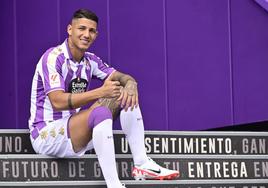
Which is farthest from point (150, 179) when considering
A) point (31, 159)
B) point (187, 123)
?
point (187, 123)

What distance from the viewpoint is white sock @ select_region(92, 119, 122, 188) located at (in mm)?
5715

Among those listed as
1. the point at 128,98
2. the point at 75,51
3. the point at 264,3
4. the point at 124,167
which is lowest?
the point at 124,167

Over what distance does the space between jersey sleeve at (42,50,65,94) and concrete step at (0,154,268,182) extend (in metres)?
0.46

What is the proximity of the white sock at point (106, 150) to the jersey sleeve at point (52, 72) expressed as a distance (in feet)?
1.37

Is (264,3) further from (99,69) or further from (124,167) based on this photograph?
(124,167)

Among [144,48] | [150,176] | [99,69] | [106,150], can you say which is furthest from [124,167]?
[144,48]

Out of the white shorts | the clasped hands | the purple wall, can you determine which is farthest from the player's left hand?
the purple wall

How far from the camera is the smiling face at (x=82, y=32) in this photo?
612cm

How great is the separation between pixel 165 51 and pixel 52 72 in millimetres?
2460

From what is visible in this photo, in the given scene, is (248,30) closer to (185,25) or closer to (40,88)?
(185,25)

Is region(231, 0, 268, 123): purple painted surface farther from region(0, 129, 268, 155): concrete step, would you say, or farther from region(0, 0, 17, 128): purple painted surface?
region(0, 0, 17, 128): purple painted surface

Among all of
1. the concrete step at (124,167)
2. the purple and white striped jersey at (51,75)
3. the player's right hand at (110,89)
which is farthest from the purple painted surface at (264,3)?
the player's right hand at (110,89)

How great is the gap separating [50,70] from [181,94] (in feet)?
8.13

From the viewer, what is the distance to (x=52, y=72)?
19.7 feet
